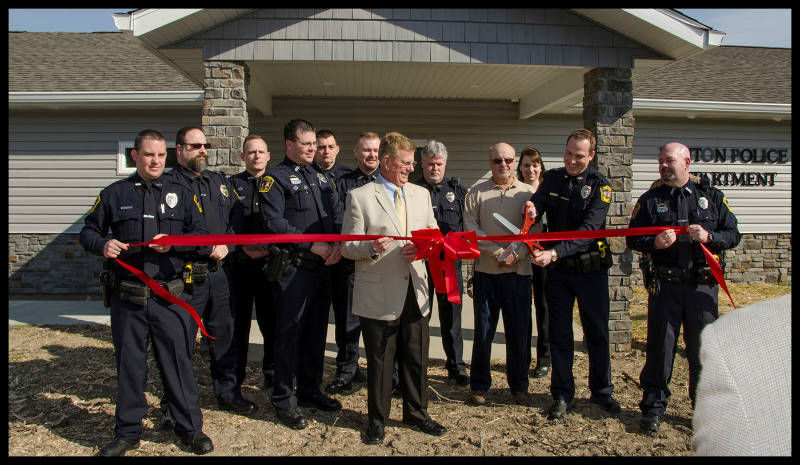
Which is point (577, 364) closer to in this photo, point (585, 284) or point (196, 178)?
point (585, 284)

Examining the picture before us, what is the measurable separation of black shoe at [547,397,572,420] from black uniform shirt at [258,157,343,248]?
2.16 metres

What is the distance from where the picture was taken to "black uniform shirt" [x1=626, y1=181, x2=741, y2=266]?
13.0ft

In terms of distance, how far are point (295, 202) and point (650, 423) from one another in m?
3.05

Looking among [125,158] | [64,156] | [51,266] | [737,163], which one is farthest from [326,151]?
[737,163]

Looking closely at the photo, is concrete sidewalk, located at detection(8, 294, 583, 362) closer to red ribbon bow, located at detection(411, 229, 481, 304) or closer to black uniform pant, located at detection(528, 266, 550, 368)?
black uniform pant, located at detection(528, 266, 550, 368)

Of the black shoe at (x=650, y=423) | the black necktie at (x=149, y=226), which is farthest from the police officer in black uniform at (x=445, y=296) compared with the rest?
the black necktie at (x=149, y=226)

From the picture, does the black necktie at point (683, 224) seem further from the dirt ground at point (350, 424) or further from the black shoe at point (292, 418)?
the black shoe at point (292, 418)

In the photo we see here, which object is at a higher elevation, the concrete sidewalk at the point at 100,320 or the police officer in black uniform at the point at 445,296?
the police officer in black uniform at the point at 445,296

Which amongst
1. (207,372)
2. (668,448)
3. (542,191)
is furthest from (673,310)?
(207,372)

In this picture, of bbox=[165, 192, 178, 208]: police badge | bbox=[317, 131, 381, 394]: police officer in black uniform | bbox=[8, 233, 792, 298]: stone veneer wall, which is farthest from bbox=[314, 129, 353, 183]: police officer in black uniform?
bbox=[8, 233, 792, 298]: stone veneer wall

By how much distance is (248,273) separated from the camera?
A: 15.9 ft

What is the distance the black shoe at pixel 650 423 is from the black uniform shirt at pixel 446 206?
213 cm

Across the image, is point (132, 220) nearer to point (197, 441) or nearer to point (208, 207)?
point (208, 207)

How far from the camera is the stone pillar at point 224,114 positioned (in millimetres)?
6285
